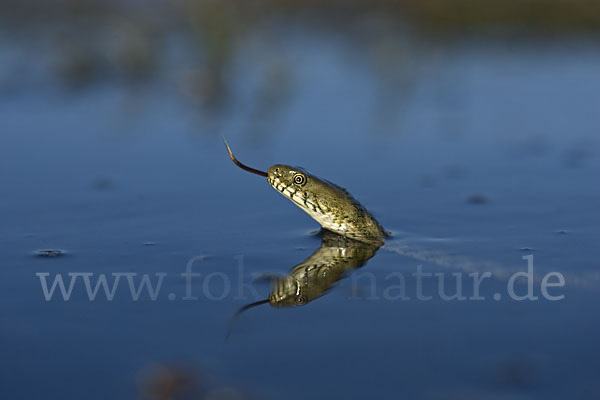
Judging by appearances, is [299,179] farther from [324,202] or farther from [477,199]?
[477,199]

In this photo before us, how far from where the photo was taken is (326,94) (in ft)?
33.4

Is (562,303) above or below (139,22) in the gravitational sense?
below

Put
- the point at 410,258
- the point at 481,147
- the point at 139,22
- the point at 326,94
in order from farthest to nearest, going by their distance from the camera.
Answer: the point at 139,22 < the point at 326,94 < the point at 481,147 < the point at 410,258

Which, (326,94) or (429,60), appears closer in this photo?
(326,94)

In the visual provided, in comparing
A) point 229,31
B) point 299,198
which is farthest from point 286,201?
point 229,31

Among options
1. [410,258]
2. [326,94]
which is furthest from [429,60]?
[410,258]

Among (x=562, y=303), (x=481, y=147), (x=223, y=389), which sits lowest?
(x=223, y=389)

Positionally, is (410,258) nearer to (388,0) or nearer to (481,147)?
(481,147)

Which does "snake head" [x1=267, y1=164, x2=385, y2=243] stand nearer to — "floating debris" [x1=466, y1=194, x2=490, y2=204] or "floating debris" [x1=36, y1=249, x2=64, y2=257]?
"floating debris" [x1=466, y1=194, x2=490, y2=204]

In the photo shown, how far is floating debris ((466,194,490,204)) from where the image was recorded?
19.7 ft

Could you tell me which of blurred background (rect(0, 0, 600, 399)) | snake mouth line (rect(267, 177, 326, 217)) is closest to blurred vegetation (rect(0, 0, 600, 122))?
blurred background (rect(0, 0, 600, 399))

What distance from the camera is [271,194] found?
6.23m

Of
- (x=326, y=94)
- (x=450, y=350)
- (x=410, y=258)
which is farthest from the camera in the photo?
(x=326, y=94)

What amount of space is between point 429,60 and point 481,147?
16.4 ft
